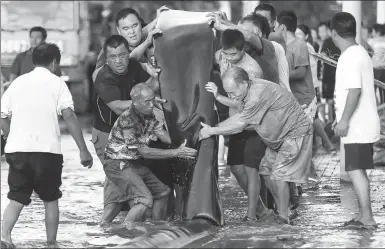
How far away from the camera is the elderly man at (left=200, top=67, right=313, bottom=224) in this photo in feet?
34.8

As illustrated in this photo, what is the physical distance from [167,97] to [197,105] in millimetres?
304

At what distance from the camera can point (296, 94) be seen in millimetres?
13172

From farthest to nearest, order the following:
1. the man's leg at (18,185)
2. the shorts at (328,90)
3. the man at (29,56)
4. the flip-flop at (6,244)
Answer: the shorts at (328,90) < the man at (29,56) < the man's leg at (18,185) < the flip-flop at (6,244)

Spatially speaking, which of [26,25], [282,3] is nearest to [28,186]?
[26,25]

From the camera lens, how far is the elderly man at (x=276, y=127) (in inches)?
418

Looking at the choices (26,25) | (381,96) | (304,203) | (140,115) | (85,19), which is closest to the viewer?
(140,115)

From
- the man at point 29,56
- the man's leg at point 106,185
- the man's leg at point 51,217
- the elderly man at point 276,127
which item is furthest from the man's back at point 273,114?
the man at point 29,56

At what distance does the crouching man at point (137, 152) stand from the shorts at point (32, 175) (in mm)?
981

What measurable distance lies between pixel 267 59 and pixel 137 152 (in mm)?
1691

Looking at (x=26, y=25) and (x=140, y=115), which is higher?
(x=26, y=25)

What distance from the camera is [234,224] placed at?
35.4ft

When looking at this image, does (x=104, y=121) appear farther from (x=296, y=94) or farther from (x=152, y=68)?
(x=296, y=94)

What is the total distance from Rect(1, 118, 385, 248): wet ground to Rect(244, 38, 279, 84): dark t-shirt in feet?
4.43

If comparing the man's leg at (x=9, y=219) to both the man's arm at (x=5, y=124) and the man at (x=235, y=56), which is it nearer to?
the man's arm at (x=5, y=124)
